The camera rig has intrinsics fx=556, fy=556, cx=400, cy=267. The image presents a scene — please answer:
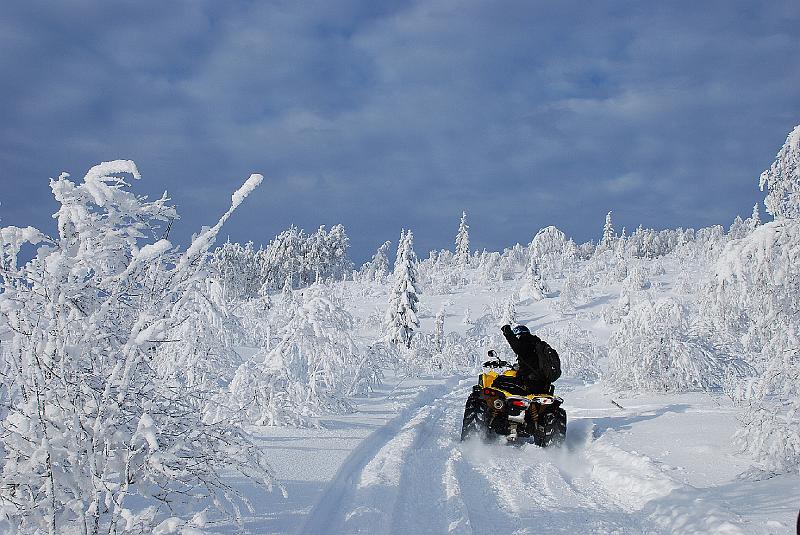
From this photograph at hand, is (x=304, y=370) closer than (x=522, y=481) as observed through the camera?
No

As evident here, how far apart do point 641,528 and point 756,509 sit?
3.83 ft

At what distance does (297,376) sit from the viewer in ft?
37.4

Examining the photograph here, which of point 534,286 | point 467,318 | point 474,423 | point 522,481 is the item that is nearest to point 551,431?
point 474,423

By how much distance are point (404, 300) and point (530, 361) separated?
34780 mm

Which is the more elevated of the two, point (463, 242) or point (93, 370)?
point (463, 242)

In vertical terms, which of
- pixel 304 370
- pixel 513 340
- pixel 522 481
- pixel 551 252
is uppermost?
pixel 551 252

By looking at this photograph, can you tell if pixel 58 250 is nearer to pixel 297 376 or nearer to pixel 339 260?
pixel 297 376

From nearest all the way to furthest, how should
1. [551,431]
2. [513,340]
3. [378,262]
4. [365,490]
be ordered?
[365,490] < [551,431] < [513,340] < [378,262]

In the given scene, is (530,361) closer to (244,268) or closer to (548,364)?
(548,364)

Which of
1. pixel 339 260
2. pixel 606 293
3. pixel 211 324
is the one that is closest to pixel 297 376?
pixel 211 324

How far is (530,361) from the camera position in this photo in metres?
10.6

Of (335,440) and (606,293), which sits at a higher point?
(606,293)

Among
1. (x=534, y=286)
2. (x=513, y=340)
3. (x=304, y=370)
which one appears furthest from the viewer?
(x=534, y=286)

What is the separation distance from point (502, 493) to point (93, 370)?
4967mm
